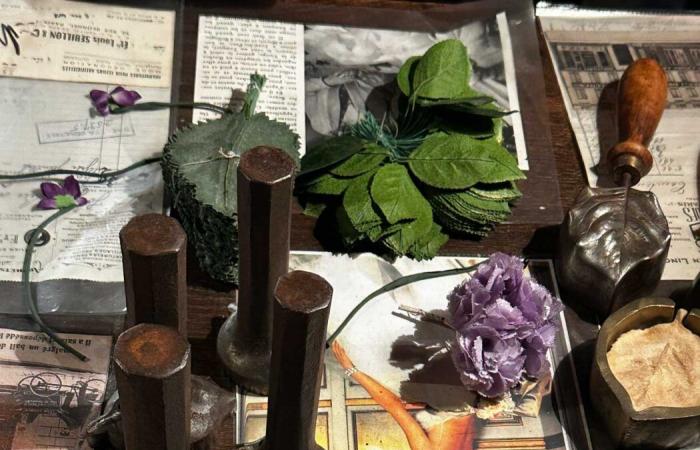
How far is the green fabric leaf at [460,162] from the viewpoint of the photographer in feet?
2.36

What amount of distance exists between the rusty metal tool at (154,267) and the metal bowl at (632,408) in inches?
11.6

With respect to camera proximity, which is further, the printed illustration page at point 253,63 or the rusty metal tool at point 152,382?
the printed illustration page at point 253,63

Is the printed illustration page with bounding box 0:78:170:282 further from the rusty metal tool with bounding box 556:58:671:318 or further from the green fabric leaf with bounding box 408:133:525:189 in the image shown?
the rusty metal tool with bounding box 556:58:671:318

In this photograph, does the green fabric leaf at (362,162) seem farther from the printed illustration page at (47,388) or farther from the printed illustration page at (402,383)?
the printed illustration page at (47,388)

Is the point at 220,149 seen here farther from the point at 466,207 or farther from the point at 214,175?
the point at 466,207

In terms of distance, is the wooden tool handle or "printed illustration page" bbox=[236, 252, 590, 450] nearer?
"printed illustration page" bbox=[236, 252, 590, 450]

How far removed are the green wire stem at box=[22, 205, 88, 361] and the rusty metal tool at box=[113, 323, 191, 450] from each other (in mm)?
224

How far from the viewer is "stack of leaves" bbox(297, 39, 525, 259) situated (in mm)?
706

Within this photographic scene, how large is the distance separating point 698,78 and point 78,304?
620mm

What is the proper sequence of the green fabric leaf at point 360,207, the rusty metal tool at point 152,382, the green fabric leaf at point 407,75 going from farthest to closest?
the green fabric leaf at point 407,75 < the green fabric leaf at point 360,207 < the rusty metal tool at point 152,382

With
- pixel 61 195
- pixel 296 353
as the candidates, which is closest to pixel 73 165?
pixel 61 195

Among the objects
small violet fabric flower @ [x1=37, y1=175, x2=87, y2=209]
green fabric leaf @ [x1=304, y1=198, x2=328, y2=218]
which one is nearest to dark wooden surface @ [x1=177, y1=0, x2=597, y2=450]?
green fabric leaf @ [x1=304, y1=198, x2=328, y2=218]

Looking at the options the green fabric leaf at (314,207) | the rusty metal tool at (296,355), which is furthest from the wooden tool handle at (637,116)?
the rusty metal tool at (296,355)

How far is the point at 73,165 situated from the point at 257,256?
283mm
